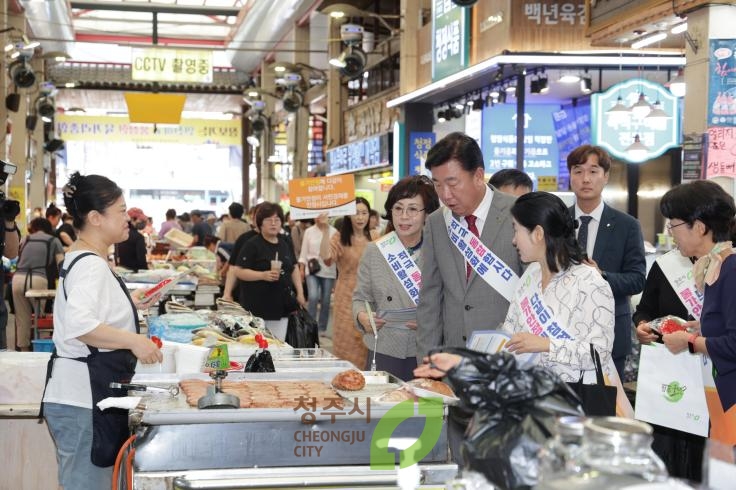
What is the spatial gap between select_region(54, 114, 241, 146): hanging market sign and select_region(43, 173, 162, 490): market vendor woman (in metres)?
31.4

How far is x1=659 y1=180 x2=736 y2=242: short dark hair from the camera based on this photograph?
339 cm

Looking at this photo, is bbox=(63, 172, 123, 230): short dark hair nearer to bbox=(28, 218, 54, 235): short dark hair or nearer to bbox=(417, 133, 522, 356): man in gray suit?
bbox=(417, 133, 522, 356): man in gray suit

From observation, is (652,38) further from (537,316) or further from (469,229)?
(537,316)

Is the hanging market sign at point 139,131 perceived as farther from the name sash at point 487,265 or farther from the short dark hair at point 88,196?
the name sash at point 487,265

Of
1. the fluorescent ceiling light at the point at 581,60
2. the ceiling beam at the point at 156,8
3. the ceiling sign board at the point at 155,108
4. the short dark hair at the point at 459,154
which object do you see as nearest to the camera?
the short dark hair at the point at 459,154

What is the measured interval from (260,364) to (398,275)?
1299mm

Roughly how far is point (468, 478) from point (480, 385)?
16cm

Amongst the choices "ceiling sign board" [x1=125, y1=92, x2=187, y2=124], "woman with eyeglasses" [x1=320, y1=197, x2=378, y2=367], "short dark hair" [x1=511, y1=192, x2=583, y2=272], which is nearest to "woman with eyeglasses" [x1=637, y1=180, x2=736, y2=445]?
"short dark hair" [x1=511, y1=192, x2=583, y2=272]

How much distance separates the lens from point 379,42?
738 inches

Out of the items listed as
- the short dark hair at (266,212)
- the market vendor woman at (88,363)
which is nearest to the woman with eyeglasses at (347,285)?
the short dark hair at (266,212)

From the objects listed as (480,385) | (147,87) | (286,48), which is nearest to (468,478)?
→ (480,385)

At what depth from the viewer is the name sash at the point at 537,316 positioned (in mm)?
2918

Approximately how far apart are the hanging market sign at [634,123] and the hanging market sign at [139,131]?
2597 centimetres

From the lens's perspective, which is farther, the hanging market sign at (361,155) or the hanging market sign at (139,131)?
the hanging market sign at (139,131)
